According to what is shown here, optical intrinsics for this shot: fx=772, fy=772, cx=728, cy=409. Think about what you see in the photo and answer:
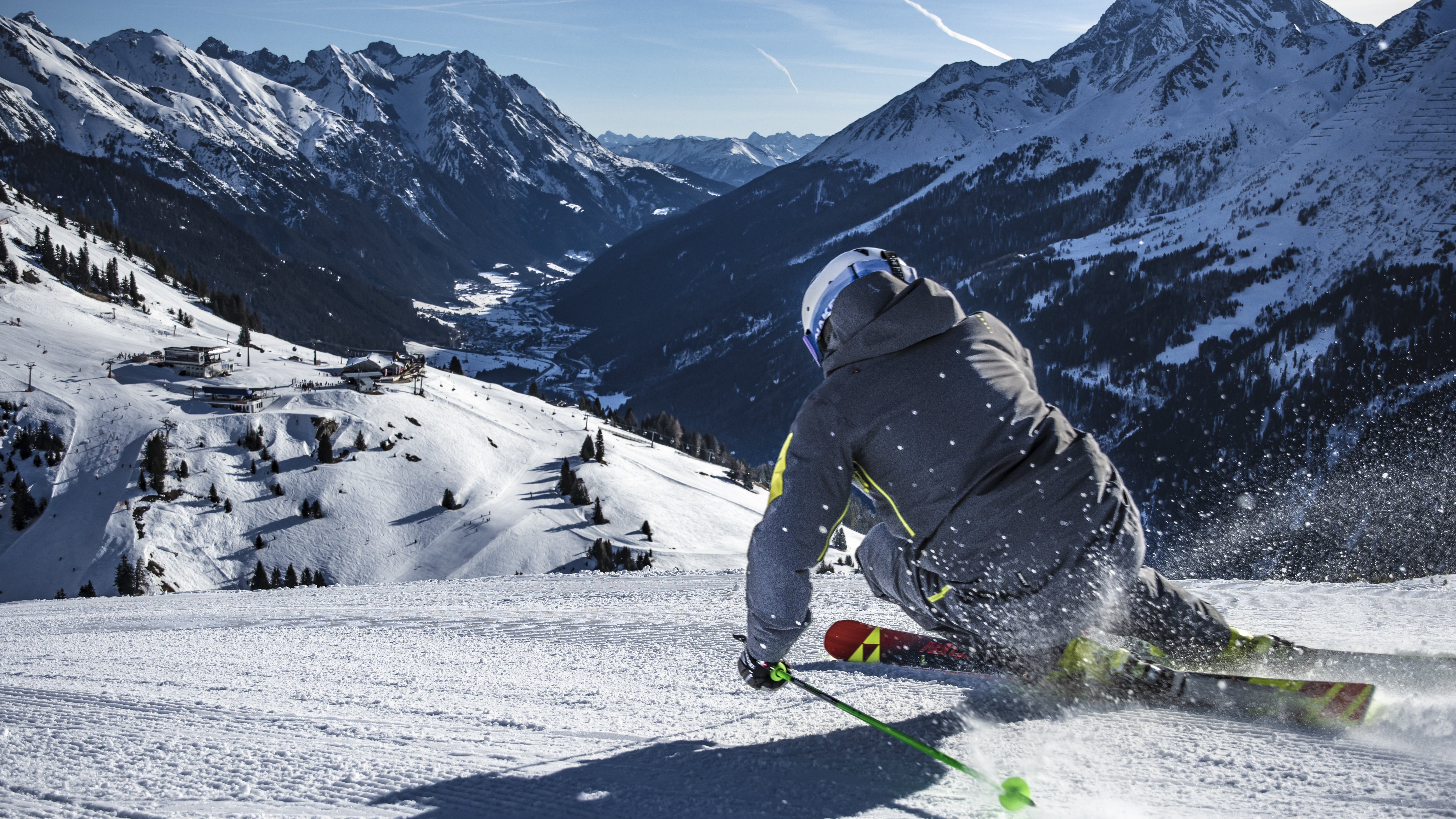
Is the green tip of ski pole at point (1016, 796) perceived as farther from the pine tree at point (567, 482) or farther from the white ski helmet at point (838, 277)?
the pine tree at point (567, 482)

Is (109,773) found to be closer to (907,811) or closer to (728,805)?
(728,805)

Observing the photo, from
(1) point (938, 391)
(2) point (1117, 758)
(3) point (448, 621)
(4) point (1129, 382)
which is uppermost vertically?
(4) point (1129, 382)

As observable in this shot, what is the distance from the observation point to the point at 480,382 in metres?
76.0

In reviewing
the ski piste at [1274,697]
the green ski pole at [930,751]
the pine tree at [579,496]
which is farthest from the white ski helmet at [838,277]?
the pine tree at [579,496]

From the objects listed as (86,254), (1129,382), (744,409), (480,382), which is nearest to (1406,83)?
(1129,382)

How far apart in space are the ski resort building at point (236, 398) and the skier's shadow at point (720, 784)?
60.9m

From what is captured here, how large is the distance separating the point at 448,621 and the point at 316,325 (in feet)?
622

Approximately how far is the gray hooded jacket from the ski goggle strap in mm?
132

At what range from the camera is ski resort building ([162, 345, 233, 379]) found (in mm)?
61000

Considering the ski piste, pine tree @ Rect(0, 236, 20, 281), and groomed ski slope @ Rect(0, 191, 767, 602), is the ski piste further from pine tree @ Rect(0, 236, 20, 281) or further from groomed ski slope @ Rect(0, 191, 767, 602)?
pine tree @ Rect(0, 236, 20, 281)

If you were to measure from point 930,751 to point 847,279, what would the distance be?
1863 mm

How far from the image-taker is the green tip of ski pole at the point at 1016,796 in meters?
2.57

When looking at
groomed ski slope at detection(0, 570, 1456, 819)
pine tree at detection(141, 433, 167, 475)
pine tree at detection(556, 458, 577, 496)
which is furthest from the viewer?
pine tree at detection(556, 458, 577, 496)

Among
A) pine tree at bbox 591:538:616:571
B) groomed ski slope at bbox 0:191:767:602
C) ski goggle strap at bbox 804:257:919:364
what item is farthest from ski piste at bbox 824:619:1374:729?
groomed ski slope at bbox 0:191:767:602
